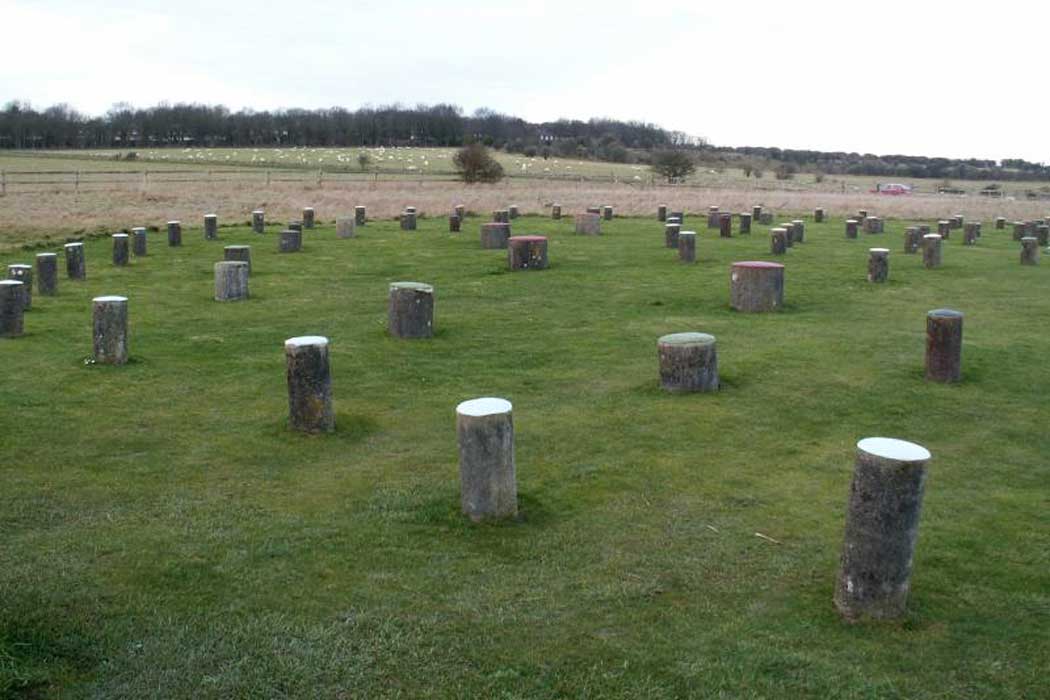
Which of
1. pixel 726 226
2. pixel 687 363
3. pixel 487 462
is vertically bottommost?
pixel 487 462

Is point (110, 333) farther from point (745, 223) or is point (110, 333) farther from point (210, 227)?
point (745, 223)

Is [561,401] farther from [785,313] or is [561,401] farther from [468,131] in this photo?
[468,131]

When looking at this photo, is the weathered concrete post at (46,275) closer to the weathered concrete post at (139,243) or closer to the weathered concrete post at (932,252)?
the weathered concrete post at (139,243)

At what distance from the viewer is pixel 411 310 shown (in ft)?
36.9

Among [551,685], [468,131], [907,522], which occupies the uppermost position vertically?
[468,131]

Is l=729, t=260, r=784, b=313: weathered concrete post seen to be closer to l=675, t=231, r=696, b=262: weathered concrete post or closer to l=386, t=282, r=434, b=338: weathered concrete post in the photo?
l=386, t=282, r=434, b=338: weathered concrete post

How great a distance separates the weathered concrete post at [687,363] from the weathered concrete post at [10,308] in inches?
287

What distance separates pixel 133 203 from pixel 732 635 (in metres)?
31.3

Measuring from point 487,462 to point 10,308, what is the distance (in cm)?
778

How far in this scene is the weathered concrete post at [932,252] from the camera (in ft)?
60.2

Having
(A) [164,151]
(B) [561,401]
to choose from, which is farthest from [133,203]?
(A) [164,151]

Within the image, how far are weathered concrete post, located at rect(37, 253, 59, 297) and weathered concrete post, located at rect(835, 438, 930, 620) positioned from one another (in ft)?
42.5

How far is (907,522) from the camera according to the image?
473 centimetres

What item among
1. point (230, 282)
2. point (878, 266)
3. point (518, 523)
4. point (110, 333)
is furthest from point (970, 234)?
point (518, 523)
